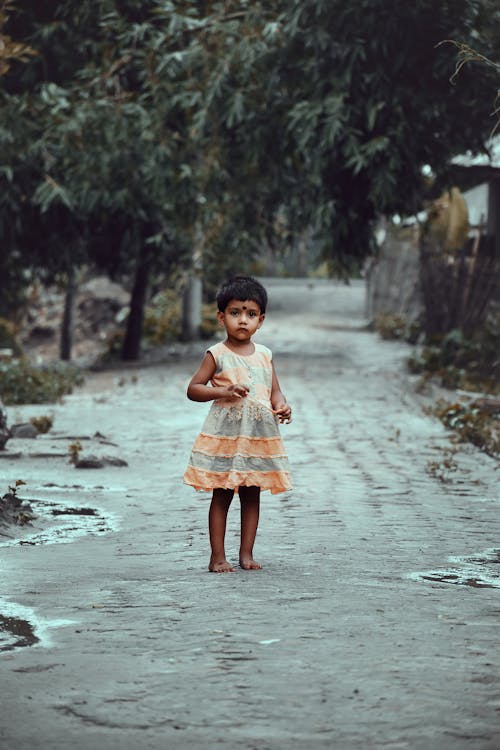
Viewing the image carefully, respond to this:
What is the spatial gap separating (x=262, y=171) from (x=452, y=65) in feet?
16.2

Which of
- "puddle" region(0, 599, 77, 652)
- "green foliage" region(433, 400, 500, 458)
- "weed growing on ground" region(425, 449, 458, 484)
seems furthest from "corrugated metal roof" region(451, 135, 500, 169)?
"puddle" region(0, 599, 77, 652)

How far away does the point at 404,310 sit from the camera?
106ft

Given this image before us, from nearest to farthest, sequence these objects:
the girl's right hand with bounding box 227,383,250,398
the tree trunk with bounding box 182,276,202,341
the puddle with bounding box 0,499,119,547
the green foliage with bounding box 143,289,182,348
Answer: the girl's right hand with bounding box 227,383,250,398 < the puddle with bounding box 0,499,119,547 < the tree trunk with bounding box 182,276,202,341 < the green foliage with bounding box 143,289,182,348

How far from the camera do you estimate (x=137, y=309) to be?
25.5 metres

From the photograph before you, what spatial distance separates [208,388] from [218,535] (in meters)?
0.72

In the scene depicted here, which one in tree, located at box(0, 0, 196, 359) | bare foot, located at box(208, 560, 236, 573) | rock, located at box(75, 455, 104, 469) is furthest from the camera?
tree, located at box(0, 0, 196, 359)

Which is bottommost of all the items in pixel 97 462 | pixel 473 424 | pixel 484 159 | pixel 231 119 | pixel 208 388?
pixel 97 462

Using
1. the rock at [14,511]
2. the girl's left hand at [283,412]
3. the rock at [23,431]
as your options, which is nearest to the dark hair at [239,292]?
the girl's left hand at [283,412]

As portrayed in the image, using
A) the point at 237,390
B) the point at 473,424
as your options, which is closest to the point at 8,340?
the point at 473,424

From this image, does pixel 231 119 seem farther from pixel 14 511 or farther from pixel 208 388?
pixel 208 388

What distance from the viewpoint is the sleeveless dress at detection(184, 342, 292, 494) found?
6426 millimetres

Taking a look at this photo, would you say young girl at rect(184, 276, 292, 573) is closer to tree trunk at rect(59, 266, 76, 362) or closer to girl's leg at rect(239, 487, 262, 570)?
girl's leg at rect(239, 487, 262, 570)

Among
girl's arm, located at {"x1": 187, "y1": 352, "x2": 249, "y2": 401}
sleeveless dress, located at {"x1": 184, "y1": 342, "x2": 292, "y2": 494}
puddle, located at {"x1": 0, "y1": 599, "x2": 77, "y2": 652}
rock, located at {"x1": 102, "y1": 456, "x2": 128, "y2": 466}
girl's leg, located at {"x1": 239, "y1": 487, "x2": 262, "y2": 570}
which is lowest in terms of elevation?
rock, located at {"x1": 102, "y1": 456, "x2": 128, "y2": 466}

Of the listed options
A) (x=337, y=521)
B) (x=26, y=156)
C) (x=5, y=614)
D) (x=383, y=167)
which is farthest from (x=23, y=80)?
(x=5, y=614)
